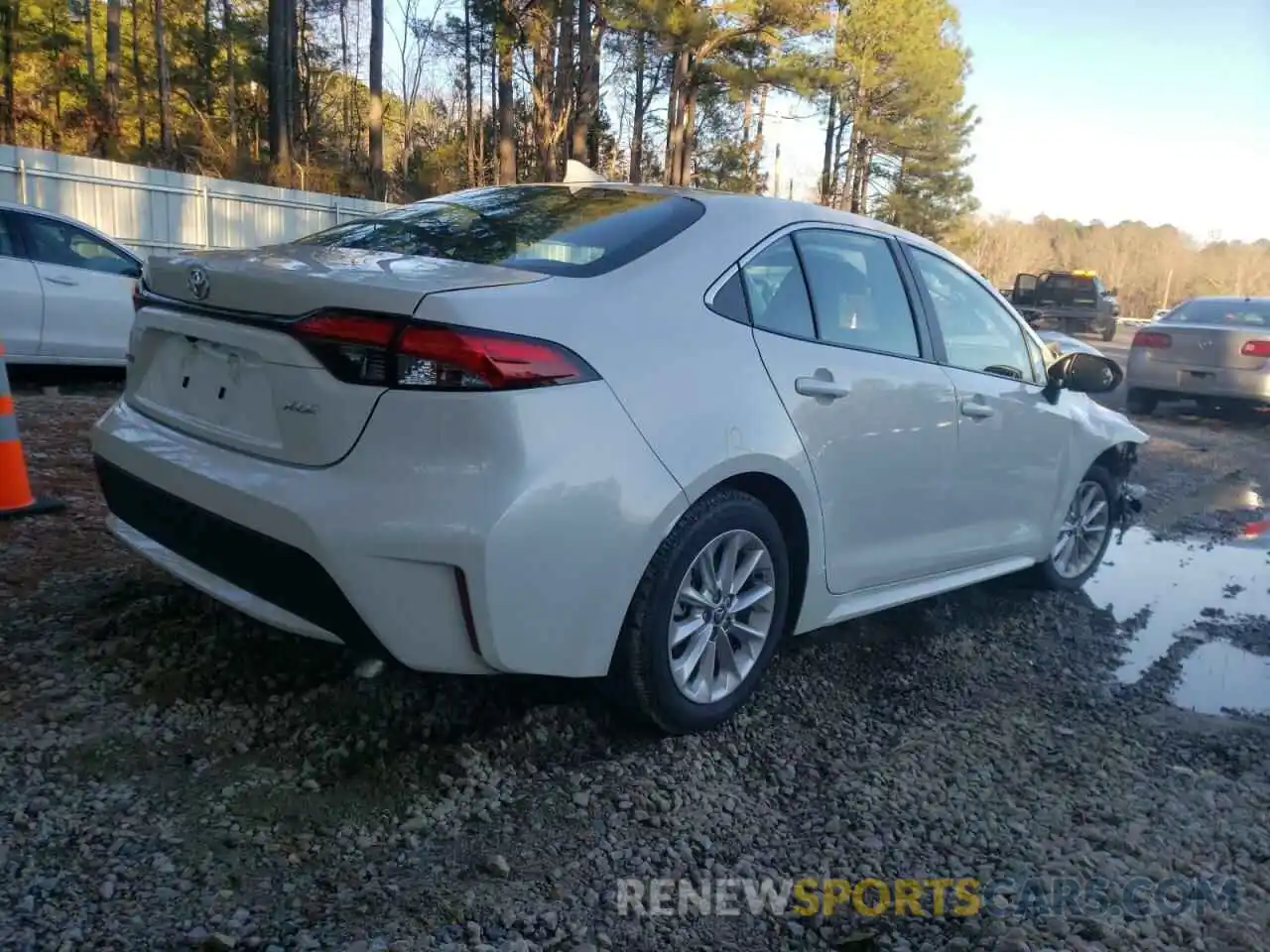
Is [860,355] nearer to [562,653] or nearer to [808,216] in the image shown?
[808,216]

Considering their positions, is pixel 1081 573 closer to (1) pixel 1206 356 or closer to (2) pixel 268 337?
(2) pixel 268 337

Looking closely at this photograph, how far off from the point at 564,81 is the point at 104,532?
2162 centimetres

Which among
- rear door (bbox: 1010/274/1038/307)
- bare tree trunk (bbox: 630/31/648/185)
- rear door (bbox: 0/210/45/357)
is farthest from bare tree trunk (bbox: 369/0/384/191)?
rear door (bbox: 0/210/45/357)

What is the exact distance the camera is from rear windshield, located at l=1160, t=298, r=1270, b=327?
11.5m

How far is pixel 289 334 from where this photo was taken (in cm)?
260

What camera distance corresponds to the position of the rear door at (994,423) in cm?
396

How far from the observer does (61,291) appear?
785cm

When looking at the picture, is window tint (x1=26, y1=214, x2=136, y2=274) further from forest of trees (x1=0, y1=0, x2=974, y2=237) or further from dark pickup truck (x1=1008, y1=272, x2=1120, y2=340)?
dark pickup truck (x1=1008, y1=272, x2=1120, y2=340)

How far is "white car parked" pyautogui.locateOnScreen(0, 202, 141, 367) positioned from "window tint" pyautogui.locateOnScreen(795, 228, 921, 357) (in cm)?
652

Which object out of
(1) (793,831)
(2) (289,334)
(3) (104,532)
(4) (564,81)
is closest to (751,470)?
(1) (793,831)

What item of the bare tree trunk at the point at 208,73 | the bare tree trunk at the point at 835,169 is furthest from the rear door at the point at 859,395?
the bare tree trunk at the point at 835,169

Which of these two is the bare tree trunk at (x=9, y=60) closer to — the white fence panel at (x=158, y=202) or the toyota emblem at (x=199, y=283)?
the white fence panel at (x=158, y=202)

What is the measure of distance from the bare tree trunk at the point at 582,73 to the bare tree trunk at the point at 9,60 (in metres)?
14.1

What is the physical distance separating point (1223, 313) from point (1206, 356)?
931 mm
